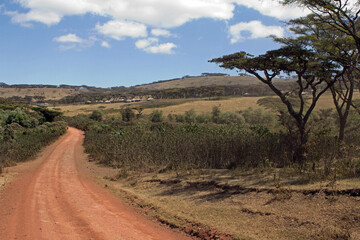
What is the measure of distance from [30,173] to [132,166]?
4.22m

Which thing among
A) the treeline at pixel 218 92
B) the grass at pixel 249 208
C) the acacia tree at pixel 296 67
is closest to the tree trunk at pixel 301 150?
the acacia tree at pixel 296 67

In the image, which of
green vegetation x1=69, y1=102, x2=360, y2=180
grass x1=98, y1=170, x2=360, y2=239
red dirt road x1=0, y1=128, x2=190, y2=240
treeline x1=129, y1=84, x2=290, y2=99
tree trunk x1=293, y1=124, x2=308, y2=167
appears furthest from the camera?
treeline x1=129, y1=84, x2=290, y2=99

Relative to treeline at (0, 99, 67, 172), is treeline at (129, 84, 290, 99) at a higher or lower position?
higher

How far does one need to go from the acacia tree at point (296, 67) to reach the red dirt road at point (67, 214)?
6.21 metres

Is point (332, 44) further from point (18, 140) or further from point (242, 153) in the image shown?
point (18, 140)

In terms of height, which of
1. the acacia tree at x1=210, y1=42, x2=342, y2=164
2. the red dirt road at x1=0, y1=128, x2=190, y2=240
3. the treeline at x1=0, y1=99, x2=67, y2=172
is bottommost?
the red dirt road at x1=0, y1=128, x2=190, y2=240

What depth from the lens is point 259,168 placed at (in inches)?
392

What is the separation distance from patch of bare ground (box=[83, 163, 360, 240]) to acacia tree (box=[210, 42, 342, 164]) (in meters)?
2.45

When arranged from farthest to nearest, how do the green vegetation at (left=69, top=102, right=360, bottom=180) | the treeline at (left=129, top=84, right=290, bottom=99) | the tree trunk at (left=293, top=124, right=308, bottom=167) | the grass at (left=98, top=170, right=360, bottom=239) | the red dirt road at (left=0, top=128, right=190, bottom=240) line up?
1. the treeline at (left=129, top=84, right=290, bottom=99)
2. the tree trunk at (left=293, top=124, right=308, bottom=167)
3. the green vegetation at (left=69, top=102, right=360, bottom=180)
4. the red dirt road at (left=0, top=128, right=190, bottom=240)
5. the grass at (left=98, top=170, right=360, bottom=239)

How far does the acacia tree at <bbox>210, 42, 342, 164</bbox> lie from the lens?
10734 millimetres

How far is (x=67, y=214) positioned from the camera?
6.94 metres

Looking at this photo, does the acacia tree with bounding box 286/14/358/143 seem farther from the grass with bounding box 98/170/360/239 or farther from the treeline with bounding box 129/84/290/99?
the treeline with bounding box 129/84/290/99

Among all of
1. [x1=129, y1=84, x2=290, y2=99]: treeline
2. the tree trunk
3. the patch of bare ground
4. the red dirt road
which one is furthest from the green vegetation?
[x1=129, y1=84, x2=290, y2=99]: treeline

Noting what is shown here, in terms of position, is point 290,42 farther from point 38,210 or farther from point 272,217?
point 38,210
